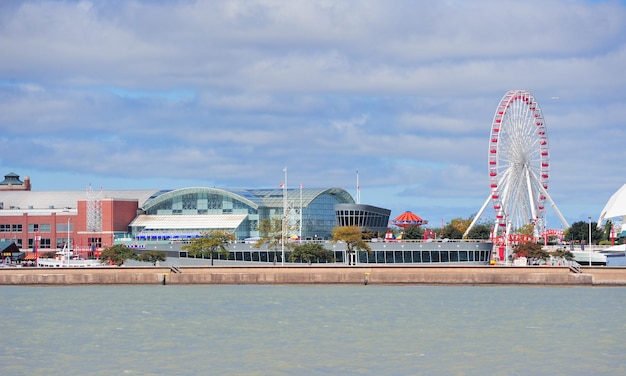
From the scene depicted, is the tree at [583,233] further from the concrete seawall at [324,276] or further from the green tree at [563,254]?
the concrete seawall at [324,276]

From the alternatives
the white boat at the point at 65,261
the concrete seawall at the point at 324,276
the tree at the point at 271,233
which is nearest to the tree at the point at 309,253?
the tree at the point at 271,233

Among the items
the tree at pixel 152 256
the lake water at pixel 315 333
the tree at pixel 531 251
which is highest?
the tree at pixel 152 256

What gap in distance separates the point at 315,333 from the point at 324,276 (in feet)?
168

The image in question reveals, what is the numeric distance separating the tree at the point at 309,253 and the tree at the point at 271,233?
3.21 metres

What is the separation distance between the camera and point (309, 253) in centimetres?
15688

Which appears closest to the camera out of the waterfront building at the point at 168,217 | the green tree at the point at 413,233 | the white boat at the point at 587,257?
the white boat at the point at 587,257

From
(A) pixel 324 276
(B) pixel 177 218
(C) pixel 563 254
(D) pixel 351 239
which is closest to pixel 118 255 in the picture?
(B) pixel 177 218

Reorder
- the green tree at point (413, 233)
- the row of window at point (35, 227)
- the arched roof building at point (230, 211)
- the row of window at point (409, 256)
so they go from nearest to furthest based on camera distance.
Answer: the row of window at point (409, 256)
the arched roof building at point (230, 211)
the row of window at point (35, 227)
the green tree at point (413, 233)

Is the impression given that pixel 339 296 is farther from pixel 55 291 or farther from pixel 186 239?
pixel 186 239

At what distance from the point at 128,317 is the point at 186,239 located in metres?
110

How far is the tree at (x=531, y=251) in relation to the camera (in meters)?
151

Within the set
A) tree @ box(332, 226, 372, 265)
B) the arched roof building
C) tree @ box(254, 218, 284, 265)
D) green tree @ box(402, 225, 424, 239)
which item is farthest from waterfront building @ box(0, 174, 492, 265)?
tree @ box(332, 226, 372, 265)

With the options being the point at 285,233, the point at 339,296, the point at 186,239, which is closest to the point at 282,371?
the point at 339,296

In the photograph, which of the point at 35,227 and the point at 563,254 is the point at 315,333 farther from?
the point at 35,227
